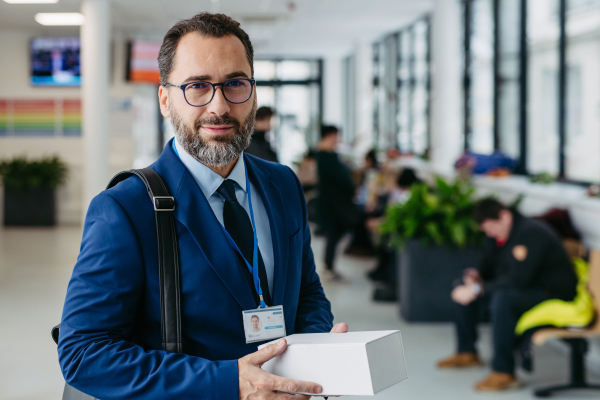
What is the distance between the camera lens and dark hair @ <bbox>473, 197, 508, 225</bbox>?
3.87 meters

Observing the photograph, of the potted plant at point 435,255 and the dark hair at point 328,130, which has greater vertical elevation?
the dark hair at point 328,130

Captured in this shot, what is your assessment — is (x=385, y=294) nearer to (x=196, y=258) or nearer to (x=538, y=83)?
(x=538, y=83)

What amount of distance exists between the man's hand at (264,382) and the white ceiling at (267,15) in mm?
7608

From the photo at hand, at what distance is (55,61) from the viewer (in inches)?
401

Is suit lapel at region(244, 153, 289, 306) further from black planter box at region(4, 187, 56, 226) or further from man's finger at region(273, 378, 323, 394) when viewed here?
black planter box at region(4, 187, 56, 226)

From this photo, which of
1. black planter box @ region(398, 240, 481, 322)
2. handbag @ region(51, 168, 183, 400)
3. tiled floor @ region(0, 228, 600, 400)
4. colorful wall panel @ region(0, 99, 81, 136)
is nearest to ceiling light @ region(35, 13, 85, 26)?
colorful wall panel @ region(0, 99, 81, 136)

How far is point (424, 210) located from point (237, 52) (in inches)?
154

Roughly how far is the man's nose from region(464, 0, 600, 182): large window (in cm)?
449

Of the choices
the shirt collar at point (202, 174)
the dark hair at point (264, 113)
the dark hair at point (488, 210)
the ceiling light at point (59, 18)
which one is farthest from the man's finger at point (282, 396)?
the ceiling light at point (59, 18)

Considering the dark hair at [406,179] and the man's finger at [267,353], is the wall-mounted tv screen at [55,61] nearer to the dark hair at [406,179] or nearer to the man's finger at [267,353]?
the dark hair at [406,179]

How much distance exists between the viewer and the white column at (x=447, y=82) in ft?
25.4

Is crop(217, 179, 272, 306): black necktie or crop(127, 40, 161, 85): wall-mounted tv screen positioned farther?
crop(127, 40, 161, 85): wall-mounted tv screen

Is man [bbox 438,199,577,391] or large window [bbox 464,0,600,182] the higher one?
large window [bbox 464,0,600,182]

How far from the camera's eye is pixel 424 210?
195 inches
